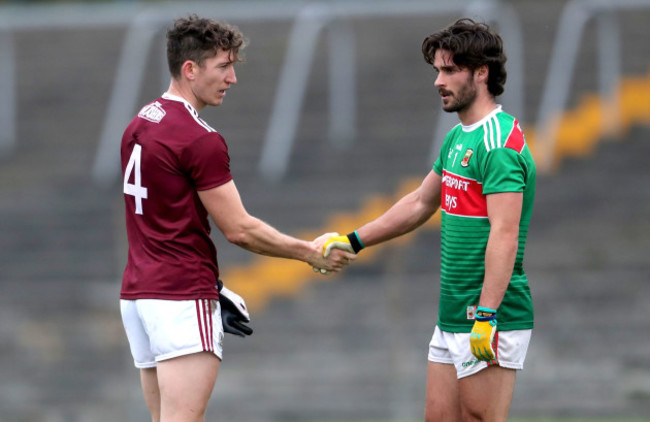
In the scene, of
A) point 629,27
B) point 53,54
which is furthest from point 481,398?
point 53,54

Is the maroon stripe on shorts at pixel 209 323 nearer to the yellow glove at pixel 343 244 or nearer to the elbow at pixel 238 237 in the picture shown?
the elbow at pixel 238 237

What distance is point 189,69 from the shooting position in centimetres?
470

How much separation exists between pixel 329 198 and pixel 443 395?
22.9 ft

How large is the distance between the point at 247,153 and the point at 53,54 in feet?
16.2

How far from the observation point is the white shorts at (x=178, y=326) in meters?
4.54

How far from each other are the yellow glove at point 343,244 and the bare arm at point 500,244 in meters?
1.03

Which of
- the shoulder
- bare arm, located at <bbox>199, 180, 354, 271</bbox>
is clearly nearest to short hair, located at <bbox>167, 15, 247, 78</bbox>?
bare arm, located at <bbox>199, 180, 354, 271</bbox>

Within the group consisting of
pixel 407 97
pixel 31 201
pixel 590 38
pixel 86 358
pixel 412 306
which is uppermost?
pixel 590 38

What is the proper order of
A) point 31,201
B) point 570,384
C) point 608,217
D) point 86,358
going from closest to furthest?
point 570,384 → point 86,358 → point 608,217 → point 31,201

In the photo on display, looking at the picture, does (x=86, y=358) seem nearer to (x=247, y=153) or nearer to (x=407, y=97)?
(x=247, y=153)

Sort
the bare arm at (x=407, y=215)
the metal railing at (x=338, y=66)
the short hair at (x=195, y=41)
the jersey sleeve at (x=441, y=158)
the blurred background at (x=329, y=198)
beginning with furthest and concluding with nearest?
1. the metal railing at (x=338, y=66)
2. the blurred background at (x=329, y=198)
3. the bare arm at (x=407, y=215)
4. the jersey sleeve at (x=441, y=158)
5. the short hair at (x=195, y=41)

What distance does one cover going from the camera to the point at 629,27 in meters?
15.0

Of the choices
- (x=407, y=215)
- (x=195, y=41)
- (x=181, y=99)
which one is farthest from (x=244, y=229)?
(x=407, y=215)

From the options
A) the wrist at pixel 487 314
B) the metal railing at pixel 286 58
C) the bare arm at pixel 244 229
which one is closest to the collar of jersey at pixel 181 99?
the bare arm at pixel 244 229
